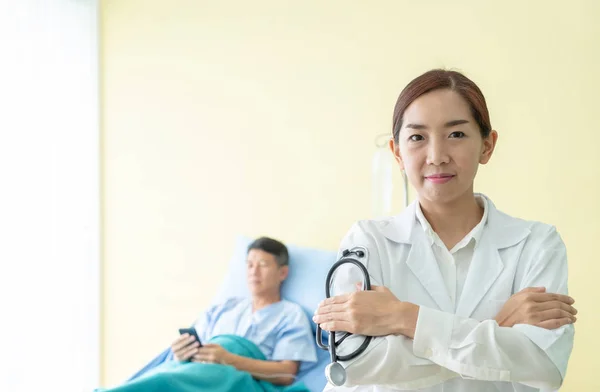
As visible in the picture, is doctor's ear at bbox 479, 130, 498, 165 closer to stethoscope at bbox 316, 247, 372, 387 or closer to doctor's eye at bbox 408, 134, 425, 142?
doctor's eye at bbox 408, 134, 425, 142

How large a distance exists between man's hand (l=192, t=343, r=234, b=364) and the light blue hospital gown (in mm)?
222

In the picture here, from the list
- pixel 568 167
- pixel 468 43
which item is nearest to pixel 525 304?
pixel 568 167

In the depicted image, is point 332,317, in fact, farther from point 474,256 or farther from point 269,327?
point 269,327

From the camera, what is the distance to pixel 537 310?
4.50 ft

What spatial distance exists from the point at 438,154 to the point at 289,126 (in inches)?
86.5

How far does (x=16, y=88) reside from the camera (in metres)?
3.56

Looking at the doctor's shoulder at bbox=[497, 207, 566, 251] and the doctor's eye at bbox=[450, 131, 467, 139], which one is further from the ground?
the doctor's eye at bbox=[450, 131, 467, 139]

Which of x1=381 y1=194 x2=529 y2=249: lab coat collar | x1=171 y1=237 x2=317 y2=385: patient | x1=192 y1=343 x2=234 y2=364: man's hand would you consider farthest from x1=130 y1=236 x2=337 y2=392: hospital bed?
x1=381 y1=194 x2=529 y2=249: lab coat collar

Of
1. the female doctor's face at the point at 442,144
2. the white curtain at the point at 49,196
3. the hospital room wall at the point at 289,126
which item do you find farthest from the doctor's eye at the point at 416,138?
the white curtain at the point at 49,196

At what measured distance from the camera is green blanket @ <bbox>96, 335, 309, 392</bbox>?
2387 mm

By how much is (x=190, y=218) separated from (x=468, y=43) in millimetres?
1759

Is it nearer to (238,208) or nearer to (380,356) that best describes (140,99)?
(238,208)

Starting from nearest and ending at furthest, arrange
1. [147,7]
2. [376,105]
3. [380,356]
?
1. [380,356]
2. [376,105]
3. [147,7]

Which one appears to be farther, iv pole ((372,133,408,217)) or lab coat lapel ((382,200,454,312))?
iv pole ((372,133,408,217))
